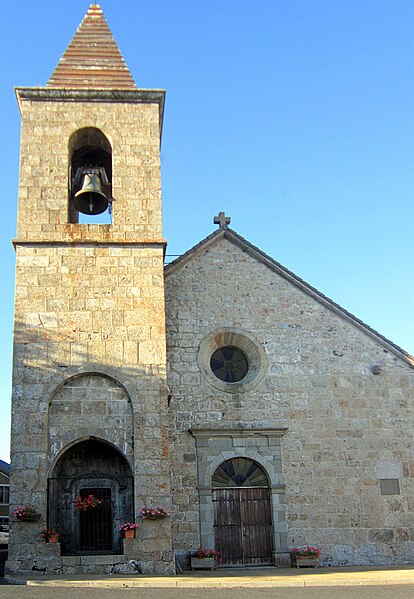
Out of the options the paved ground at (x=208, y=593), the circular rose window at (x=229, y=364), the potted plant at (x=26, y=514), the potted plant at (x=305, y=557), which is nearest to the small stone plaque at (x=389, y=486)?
the potted plant at (x=305, y=557)

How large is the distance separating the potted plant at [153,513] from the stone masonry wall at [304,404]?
182 centimetres

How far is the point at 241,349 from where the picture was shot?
16766 millimetres

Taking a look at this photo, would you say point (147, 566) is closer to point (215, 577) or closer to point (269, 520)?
point (215, 577)

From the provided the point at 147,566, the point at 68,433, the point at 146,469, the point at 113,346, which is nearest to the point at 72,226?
the point at 113,346

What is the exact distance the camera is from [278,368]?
16.5 m

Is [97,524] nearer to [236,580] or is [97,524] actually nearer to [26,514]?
[26,514]

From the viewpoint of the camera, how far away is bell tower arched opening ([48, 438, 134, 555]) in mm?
14273

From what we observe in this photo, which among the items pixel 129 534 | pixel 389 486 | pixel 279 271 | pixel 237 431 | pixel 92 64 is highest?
pixel 92 64

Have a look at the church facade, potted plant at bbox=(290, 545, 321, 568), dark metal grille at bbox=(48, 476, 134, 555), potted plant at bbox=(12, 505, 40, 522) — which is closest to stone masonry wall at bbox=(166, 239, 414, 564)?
the church facade

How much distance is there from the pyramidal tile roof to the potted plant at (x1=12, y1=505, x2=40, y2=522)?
9059 mm

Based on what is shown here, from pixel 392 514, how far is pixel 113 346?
7.12 metres


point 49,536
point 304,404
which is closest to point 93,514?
point 49,536

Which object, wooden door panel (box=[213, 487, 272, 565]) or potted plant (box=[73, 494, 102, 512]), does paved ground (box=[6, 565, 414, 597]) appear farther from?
potted plant (box=[73, 494, 102, 512])

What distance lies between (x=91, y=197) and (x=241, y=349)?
15.9ft
